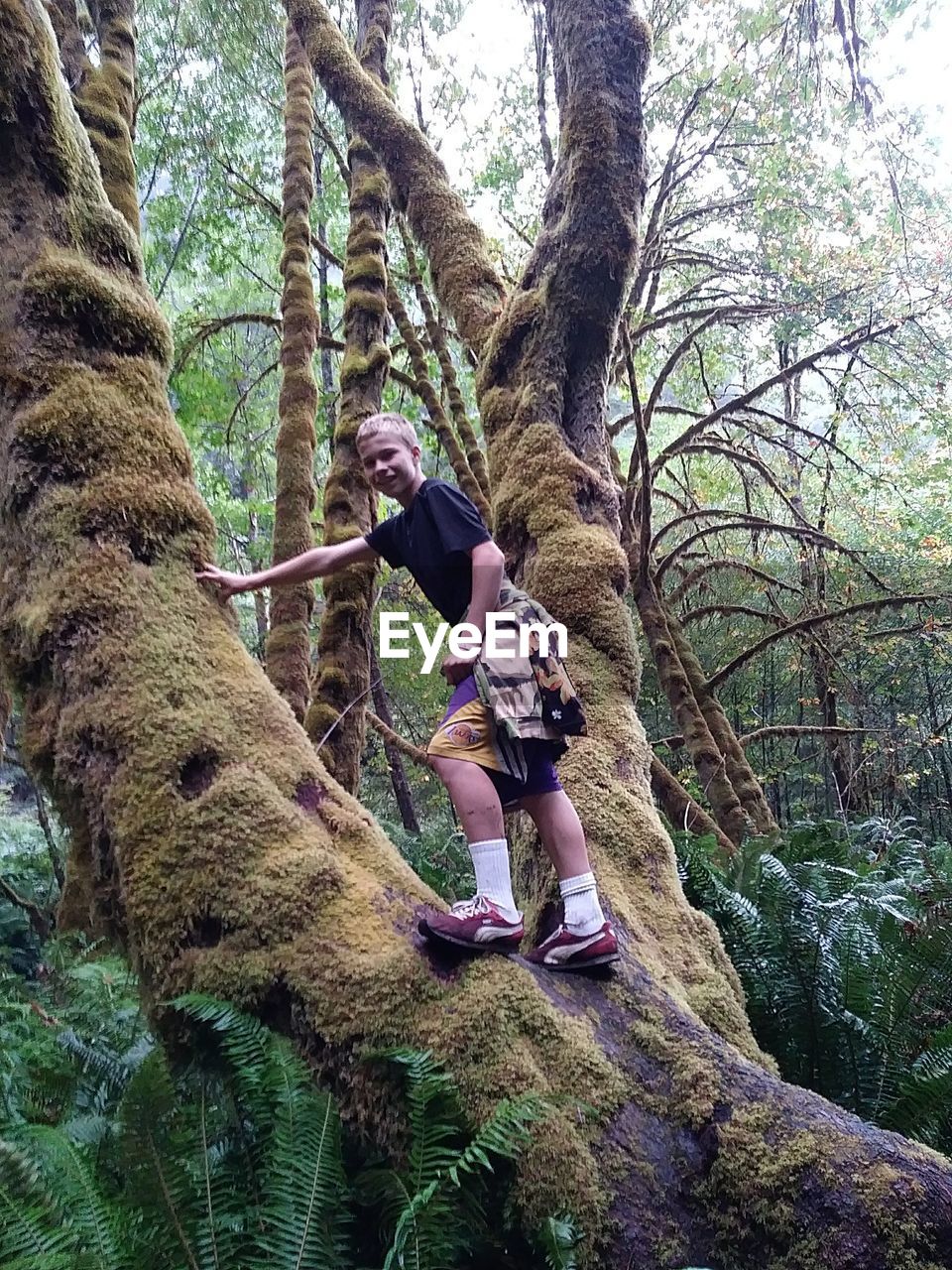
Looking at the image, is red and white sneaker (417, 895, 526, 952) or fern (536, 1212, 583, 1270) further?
red and white sneaker (417, 895, 526, 952)

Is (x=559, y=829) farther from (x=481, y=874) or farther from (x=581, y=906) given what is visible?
(x=481, y=874)

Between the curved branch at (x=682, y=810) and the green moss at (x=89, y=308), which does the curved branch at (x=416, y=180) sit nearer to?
the green moss at (x=89, y=308)

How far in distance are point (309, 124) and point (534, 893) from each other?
18.3 ft

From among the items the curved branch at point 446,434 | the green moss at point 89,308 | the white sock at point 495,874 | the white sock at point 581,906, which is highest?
the curved branch at point 446,434

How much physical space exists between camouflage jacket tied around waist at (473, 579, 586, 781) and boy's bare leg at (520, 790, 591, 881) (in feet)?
0.51

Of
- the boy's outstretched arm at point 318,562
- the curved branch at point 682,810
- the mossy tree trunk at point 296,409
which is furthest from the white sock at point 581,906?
the curved branch at point 682,810

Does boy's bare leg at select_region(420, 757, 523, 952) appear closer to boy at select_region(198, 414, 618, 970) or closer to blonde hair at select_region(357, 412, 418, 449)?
boy at select_region(198, 414, 618, 970)

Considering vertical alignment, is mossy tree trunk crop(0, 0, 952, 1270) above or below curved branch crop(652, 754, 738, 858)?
above

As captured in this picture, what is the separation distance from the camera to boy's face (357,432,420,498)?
103 inches

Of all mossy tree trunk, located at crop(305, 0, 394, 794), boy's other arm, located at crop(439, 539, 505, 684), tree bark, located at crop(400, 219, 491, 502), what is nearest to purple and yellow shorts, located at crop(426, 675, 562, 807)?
boy's other arm, located at crop(439, 539, 505, 684)

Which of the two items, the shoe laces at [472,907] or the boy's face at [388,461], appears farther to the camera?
the boy's face at [388,461]

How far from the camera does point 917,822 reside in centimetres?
1062

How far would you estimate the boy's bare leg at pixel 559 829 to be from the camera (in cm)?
239

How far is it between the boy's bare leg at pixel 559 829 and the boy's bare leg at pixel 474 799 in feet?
0.78
